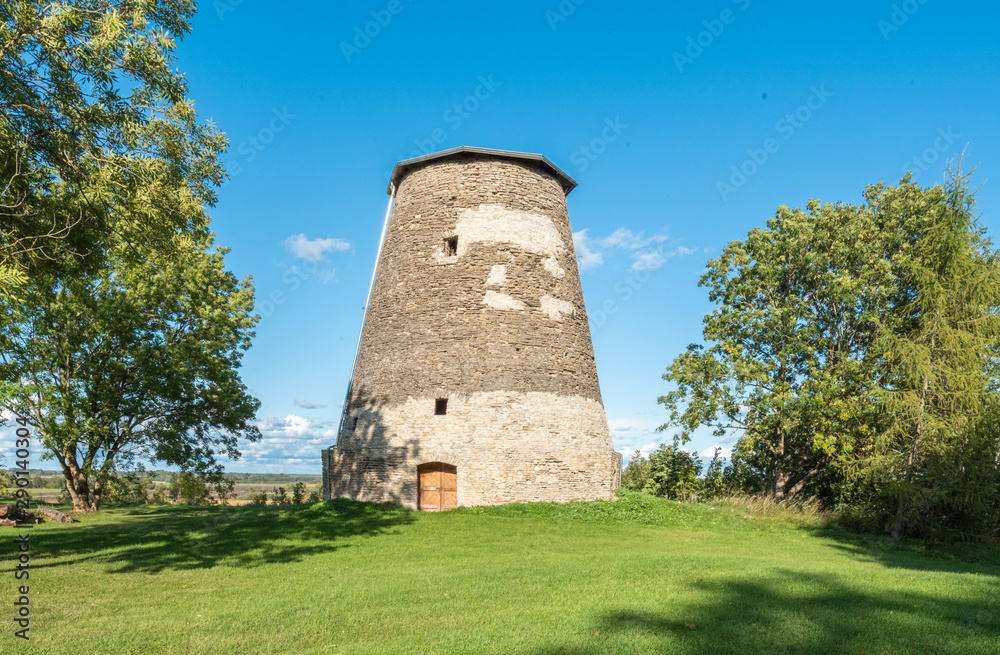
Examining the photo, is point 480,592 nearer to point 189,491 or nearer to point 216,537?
point 216,537

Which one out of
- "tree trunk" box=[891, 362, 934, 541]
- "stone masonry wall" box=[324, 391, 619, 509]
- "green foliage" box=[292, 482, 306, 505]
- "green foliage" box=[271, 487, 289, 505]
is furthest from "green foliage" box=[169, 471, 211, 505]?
"tree trunk" box=[891, 362, 934, 541]

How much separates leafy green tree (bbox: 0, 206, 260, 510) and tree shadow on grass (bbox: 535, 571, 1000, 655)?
1696 cm

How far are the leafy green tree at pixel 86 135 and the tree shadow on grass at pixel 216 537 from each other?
6.00 metres

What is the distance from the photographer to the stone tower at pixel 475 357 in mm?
19141

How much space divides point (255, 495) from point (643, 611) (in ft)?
84.1

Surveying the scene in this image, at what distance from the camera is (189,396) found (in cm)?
2247

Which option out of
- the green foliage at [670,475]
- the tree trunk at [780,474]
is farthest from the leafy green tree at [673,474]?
the tree trunk at [780,474]

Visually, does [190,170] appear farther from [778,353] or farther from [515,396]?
[778,353]

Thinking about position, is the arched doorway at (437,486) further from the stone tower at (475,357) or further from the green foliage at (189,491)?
the green foliage at (189,491)

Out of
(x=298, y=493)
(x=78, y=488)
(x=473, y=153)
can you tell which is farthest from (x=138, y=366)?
(x=473, y=153)

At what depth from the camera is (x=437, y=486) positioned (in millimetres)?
19203

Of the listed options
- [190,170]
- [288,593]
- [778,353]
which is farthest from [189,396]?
[778,353]

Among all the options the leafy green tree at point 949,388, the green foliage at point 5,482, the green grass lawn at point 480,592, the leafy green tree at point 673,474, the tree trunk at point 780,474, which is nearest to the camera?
the green grass lawn at point 480,592

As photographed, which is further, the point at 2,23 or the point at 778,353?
the point at 778,353
